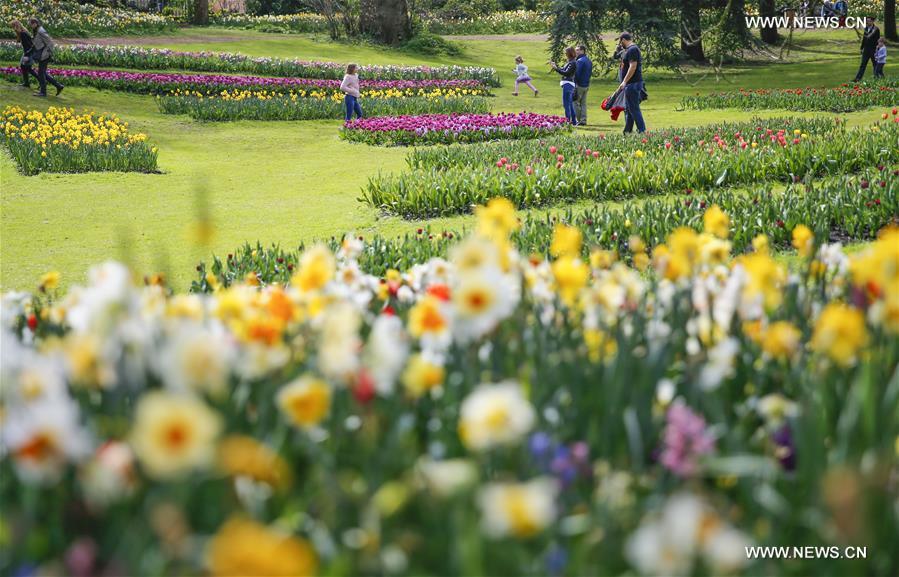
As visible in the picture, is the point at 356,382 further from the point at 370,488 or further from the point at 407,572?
the point at 407,572

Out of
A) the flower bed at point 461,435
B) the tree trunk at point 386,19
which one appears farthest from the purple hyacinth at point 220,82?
the flower bed at point 461,435

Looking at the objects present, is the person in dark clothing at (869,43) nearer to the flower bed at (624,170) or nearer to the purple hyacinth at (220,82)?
the purple hyacinth at (220,82)

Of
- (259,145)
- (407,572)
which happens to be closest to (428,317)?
(407,572)

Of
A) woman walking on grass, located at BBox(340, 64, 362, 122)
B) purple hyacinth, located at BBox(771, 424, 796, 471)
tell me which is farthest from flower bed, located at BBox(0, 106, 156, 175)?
purple hyacinth, located at BBox(771, 424, 796, 471)

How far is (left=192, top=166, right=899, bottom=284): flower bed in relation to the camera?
6273 millimetres

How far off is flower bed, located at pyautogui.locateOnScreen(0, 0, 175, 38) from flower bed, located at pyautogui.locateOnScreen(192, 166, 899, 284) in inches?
1108

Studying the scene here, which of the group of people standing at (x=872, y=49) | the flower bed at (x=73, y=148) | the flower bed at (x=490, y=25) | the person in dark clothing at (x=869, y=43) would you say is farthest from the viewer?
the flower bed at (x=490, y=25)

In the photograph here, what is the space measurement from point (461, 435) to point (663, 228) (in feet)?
17.0

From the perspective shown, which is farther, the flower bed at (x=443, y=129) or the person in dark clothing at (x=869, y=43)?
the person in dark clothing at (x=869, y=43)

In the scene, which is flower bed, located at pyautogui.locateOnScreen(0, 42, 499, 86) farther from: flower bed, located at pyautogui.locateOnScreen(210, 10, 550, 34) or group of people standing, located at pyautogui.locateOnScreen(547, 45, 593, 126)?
flower bed, located at pyautogui.locateOnScreen(210, 10, 550, 34)

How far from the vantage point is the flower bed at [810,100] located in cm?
1744

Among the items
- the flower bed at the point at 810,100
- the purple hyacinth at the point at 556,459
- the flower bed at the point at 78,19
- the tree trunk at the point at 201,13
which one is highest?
the tree trunk at the point at 201,13

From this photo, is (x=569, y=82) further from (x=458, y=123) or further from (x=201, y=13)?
(x=201, y=13)

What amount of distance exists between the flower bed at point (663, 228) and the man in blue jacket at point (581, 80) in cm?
983
